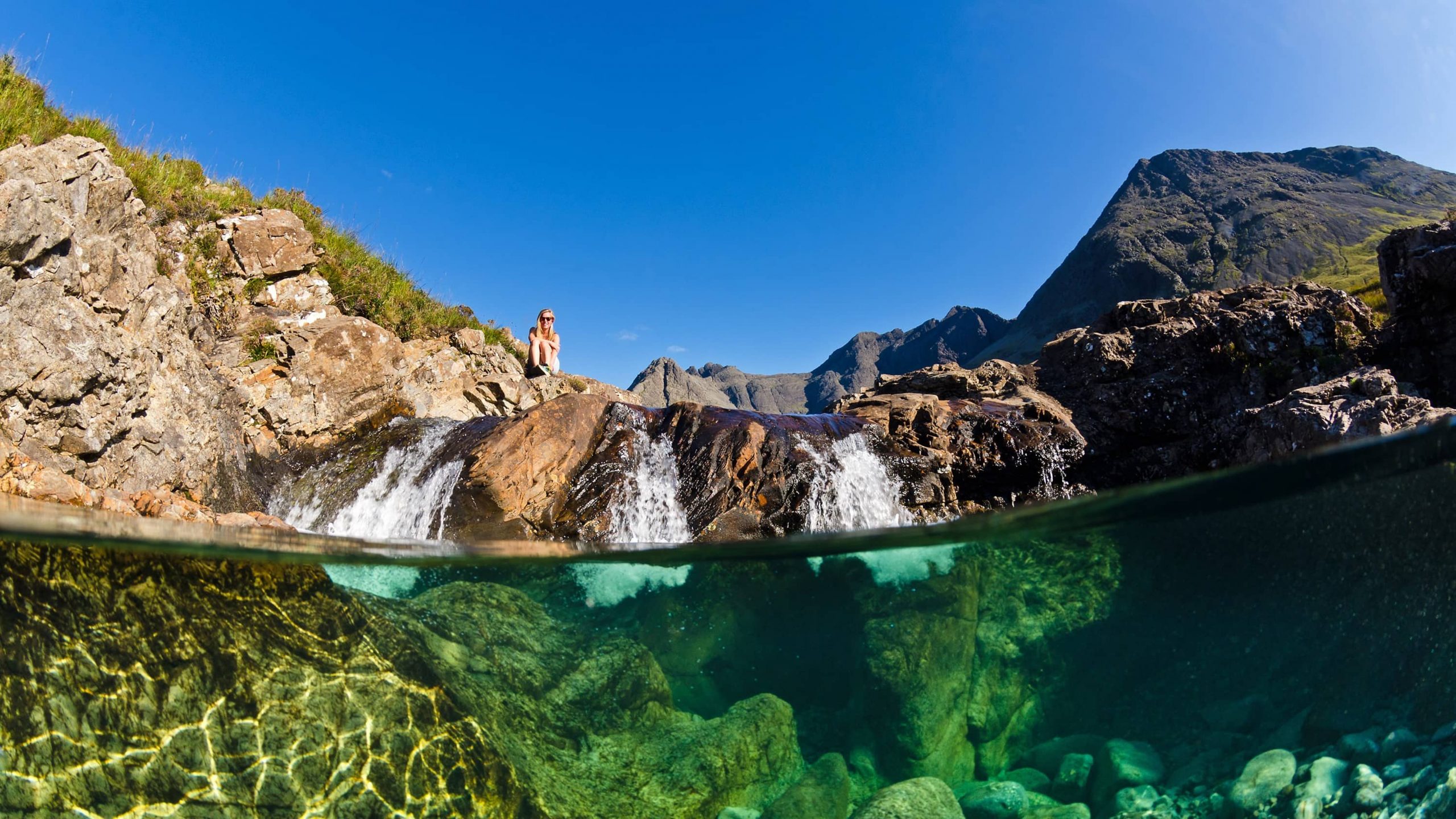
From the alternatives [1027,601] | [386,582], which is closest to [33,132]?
[386,582]

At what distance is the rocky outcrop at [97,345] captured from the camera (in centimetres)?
910

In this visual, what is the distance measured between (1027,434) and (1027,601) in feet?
30.3

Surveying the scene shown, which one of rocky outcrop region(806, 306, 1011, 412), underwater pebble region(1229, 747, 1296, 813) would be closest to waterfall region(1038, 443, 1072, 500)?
underwater pebble region(1229, 747, 1296, 813)

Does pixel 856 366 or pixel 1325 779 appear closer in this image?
pixel 1325 779

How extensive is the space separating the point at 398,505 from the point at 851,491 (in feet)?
26.6

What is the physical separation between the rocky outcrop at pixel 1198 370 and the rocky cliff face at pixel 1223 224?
3575cm

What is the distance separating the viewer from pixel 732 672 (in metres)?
5.15

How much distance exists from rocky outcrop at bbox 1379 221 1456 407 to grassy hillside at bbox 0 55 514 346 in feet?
72.9

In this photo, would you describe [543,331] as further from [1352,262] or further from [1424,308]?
[1352,262]

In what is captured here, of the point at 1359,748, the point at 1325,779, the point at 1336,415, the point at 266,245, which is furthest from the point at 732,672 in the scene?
the point at 266,245

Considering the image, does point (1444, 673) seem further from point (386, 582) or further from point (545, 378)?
point (545, 378)

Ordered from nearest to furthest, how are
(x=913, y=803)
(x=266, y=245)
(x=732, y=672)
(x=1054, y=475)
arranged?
(x=913, y=803), (x=732, y=672), (x=1054, y=475), (x=266, y=245)

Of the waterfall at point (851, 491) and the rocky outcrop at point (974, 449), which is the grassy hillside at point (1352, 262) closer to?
the rocky outcrop at point (974, 449)

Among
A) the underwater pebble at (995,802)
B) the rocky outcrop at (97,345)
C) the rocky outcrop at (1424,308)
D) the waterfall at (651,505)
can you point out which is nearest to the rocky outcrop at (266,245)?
the rocky outcrop at (97,345)
